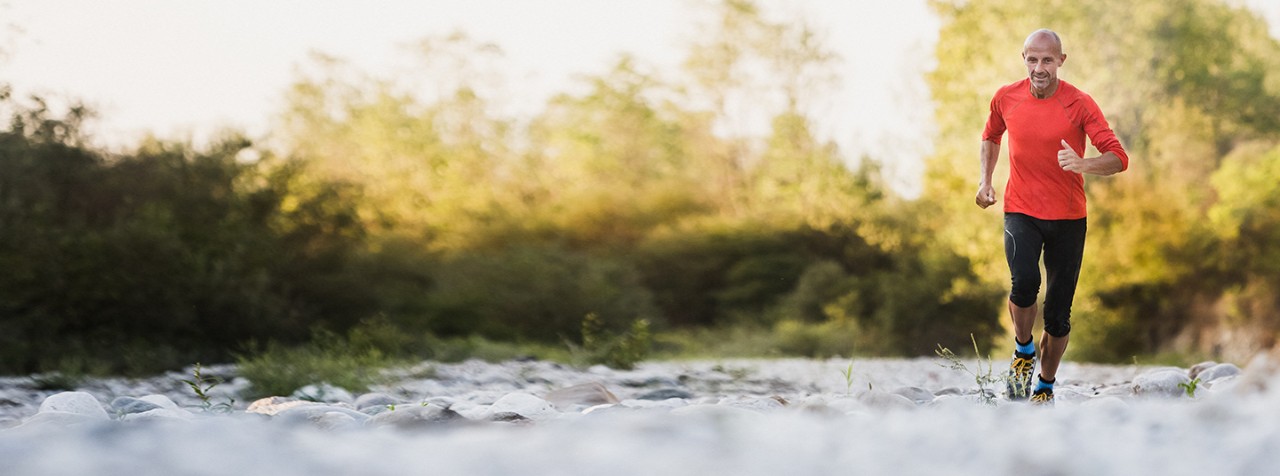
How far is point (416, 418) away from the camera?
12.8 ft

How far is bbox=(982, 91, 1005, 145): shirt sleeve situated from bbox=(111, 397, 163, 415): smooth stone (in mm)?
3635

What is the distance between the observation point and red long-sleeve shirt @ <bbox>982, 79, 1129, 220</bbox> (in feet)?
15.5

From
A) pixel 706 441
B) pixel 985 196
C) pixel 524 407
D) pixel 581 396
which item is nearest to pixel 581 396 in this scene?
pixel 581 396

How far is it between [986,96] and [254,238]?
891 centimetres

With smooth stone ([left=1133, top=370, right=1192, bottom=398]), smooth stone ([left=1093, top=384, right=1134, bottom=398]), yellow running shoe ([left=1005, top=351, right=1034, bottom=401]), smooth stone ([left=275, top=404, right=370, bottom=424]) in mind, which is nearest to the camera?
smooth stone ([left=275, top=404, right=370, bottom=424])

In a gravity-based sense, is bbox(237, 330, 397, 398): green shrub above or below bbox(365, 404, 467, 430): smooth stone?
below

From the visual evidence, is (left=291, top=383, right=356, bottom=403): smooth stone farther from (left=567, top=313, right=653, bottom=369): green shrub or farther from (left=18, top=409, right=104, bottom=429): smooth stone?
(left=567, top=313, right=653, bottom=369): green shrub

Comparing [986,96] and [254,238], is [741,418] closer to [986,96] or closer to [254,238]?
[254,238]

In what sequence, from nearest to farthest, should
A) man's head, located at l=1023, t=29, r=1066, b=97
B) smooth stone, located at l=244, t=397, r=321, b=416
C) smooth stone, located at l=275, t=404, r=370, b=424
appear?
smooth stone, located at l=275, t=404, r=370, b=424
man's head, located at l=1023, t=29, r=1066, b=97
smooth stone, located at l=244, t=397, r=321, b=416

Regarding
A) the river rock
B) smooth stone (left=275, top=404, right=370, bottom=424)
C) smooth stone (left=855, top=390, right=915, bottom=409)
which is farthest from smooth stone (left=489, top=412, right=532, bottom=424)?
smooth stone (left=855, top=390, right=915, bottom=409)

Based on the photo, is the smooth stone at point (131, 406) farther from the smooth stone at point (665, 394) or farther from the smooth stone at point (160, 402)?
the smooth stone at point (665, 394)

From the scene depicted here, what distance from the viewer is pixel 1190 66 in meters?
16.3

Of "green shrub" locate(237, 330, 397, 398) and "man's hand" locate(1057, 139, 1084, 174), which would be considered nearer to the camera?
"man's hand" locate(1057, 139, 1084, 174)

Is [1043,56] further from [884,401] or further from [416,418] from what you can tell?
[416,418]
